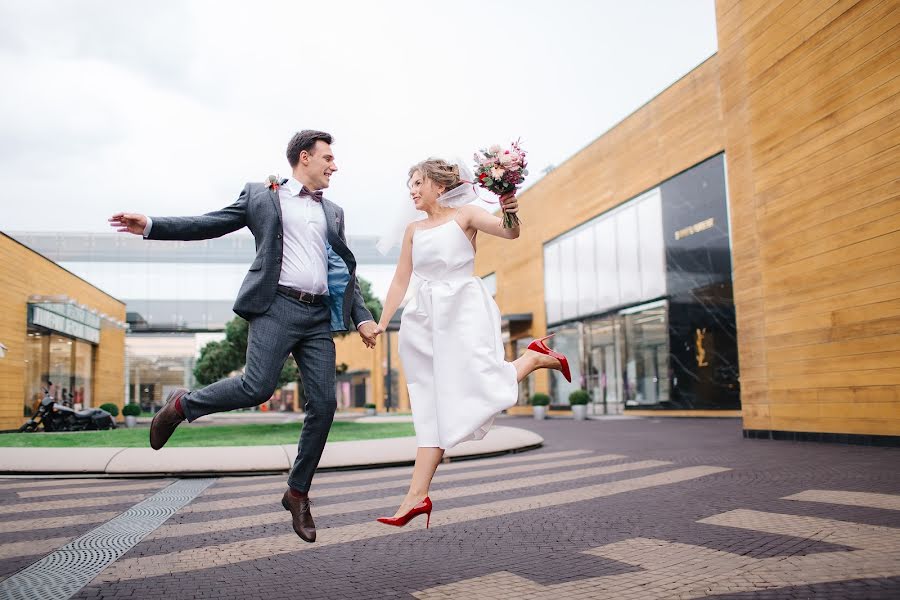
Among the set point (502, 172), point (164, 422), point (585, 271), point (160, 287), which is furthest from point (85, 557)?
point (160, 287)

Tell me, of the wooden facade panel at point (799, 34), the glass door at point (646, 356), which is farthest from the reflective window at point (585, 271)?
the wooden facade panel at point (799, 34)

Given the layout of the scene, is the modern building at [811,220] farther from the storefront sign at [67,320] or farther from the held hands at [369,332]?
the storefront sign at [67,320]

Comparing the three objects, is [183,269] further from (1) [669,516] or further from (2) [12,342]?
(1) [669,516]

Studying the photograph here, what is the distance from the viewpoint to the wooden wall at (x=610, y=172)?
62.4 feet

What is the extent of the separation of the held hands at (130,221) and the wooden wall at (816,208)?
26.9 feet

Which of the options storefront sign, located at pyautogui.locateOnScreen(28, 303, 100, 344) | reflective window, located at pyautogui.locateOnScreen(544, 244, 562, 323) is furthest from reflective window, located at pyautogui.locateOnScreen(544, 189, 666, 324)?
storefront sign, located at pyautogui.locateOnScreen(28, 303, 100, 344)

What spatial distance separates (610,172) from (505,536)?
21.0m

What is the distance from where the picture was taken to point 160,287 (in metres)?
43.6

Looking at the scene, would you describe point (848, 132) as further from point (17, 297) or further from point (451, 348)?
point (17, 297)

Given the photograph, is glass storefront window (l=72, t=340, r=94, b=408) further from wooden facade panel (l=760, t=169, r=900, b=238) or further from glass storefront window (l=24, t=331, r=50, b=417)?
wooden facade panel (l=760, t=169, r=900, b=238)

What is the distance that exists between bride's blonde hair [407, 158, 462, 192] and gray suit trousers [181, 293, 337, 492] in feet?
3.07

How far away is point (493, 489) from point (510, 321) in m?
24.8

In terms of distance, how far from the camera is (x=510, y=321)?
100 feet

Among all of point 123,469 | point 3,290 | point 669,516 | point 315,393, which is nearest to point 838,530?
point 669,516
